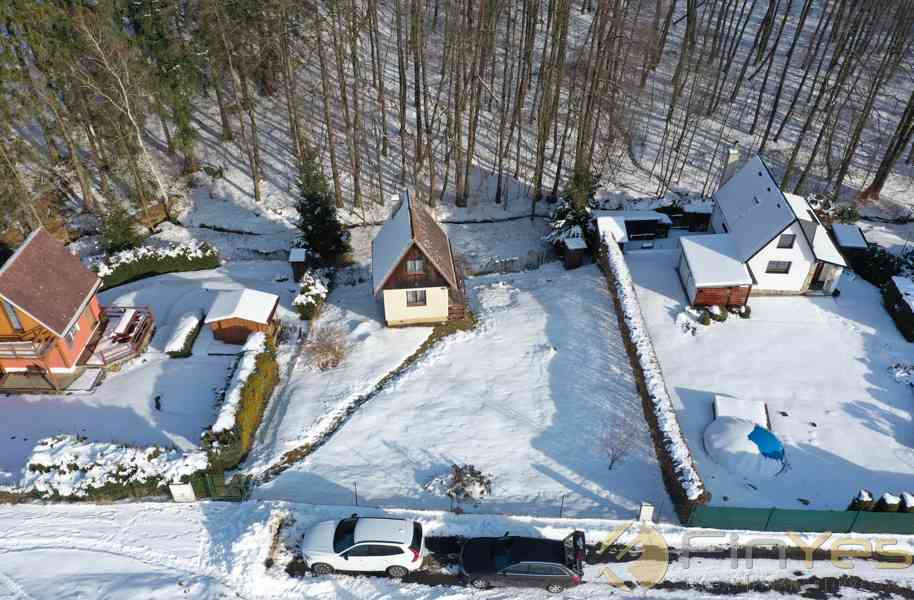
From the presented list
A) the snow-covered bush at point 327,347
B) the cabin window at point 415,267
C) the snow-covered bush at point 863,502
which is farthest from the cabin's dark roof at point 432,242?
the snow-covered bush at point 863,502

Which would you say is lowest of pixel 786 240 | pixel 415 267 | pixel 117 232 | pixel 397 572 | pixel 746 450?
pixel 397 572

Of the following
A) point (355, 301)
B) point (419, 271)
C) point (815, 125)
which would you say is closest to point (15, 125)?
point (355, 301)

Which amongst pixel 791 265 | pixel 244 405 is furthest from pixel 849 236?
pixel 244 405

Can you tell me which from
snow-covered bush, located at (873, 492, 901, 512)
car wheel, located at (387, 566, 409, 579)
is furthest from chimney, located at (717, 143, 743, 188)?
car wheel, located at (387, 566, 409, 579)

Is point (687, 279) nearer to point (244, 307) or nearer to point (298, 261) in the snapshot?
point (298, 261)

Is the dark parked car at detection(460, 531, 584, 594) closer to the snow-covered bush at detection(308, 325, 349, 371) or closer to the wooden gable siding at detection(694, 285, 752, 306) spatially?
the snow-covered bush at detection(308, 325, 349, 371)
